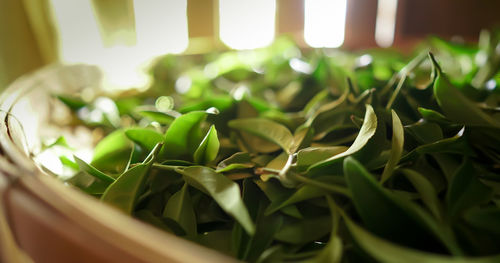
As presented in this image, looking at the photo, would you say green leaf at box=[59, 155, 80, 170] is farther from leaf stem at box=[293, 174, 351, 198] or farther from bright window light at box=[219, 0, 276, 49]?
bright window light at box=[219, 0, 276, 49]

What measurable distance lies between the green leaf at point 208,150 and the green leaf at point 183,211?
0.02 metres

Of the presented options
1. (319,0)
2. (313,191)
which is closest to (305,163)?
(313,191)

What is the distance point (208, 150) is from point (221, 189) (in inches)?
1.8

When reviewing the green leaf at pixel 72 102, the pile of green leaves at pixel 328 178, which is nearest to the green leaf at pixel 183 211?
the pile of green leaves at pixel 328 178

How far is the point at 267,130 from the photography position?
279mm

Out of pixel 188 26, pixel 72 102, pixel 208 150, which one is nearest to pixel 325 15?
pixel 188 26

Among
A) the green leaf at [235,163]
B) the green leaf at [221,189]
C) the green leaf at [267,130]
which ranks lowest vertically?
the green leaf at [267,130]

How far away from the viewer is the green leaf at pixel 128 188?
0.21 meters

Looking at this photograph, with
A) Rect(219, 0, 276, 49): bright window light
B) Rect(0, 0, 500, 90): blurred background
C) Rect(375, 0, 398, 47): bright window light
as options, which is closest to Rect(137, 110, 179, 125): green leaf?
Rect(0, 0, 500, 90): blurred background

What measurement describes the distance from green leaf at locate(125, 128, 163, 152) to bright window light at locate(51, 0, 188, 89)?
0.50 m

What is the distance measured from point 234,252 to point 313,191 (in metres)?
0.05

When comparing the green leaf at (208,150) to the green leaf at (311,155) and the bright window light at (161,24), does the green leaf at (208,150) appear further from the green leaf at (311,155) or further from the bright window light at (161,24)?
the bright window light at (161,24)

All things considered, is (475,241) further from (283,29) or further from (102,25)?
(283,29)

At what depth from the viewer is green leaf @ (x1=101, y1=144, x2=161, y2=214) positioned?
213 millimetres
